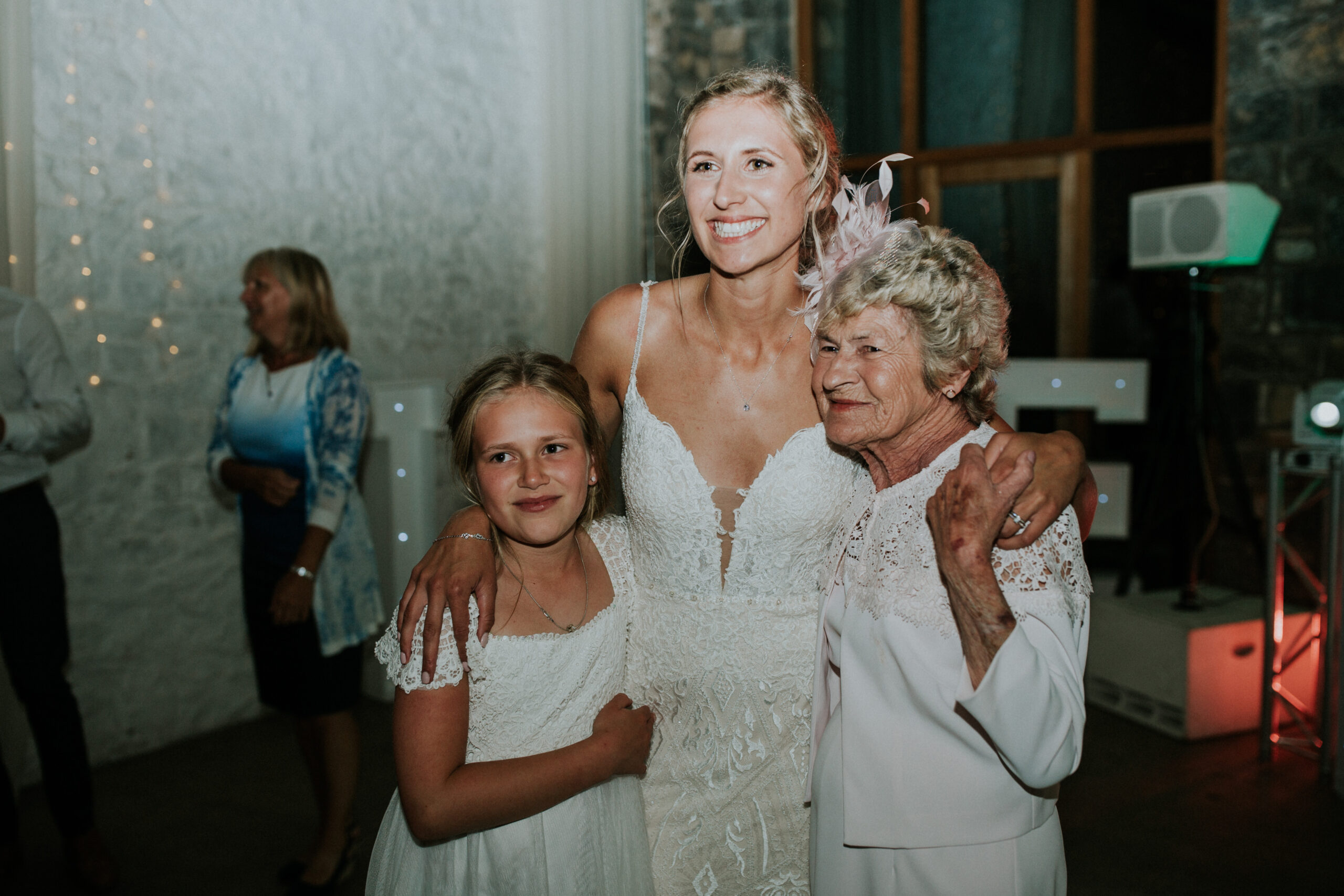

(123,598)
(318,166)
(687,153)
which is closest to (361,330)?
(318,166)

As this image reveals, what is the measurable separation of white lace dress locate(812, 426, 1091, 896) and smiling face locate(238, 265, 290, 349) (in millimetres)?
2144

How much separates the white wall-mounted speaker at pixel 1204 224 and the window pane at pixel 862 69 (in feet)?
5.29

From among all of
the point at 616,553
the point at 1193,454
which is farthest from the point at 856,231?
the point at 1193,454

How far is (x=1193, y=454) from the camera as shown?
447 cm

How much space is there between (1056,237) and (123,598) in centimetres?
467

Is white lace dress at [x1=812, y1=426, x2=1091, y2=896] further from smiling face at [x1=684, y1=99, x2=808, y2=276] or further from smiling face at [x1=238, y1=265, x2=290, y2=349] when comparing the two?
smiling face at [x1=238, y1=265, x2=290, y2=349]

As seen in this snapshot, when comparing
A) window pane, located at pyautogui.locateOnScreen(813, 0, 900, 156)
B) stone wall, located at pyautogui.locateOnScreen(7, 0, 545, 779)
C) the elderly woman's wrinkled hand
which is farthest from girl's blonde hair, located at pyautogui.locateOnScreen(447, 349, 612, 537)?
window pane, located at pyautogui.locateOnScreen(813, 0, 900, 156)

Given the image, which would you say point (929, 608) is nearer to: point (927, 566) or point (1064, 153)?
point (927, 566)

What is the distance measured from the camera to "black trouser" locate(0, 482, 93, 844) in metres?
2.73

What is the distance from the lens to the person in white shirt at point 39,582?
8.96 feet

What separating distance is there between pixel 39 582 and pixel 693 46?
14.4ft

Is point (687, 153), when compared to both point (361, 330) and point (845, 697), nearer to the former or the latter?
point (845, 697)

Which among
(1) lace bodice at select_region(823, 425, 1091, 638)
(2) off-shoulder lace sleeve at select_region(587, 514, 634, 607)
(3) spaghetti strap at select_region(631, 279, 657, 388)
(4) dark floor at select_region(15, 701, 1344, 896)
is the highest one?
(3) spaghetti strap at select_region(631, 279, 657, 388)

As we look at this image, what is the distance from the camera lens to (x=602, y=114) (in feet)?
18.3
